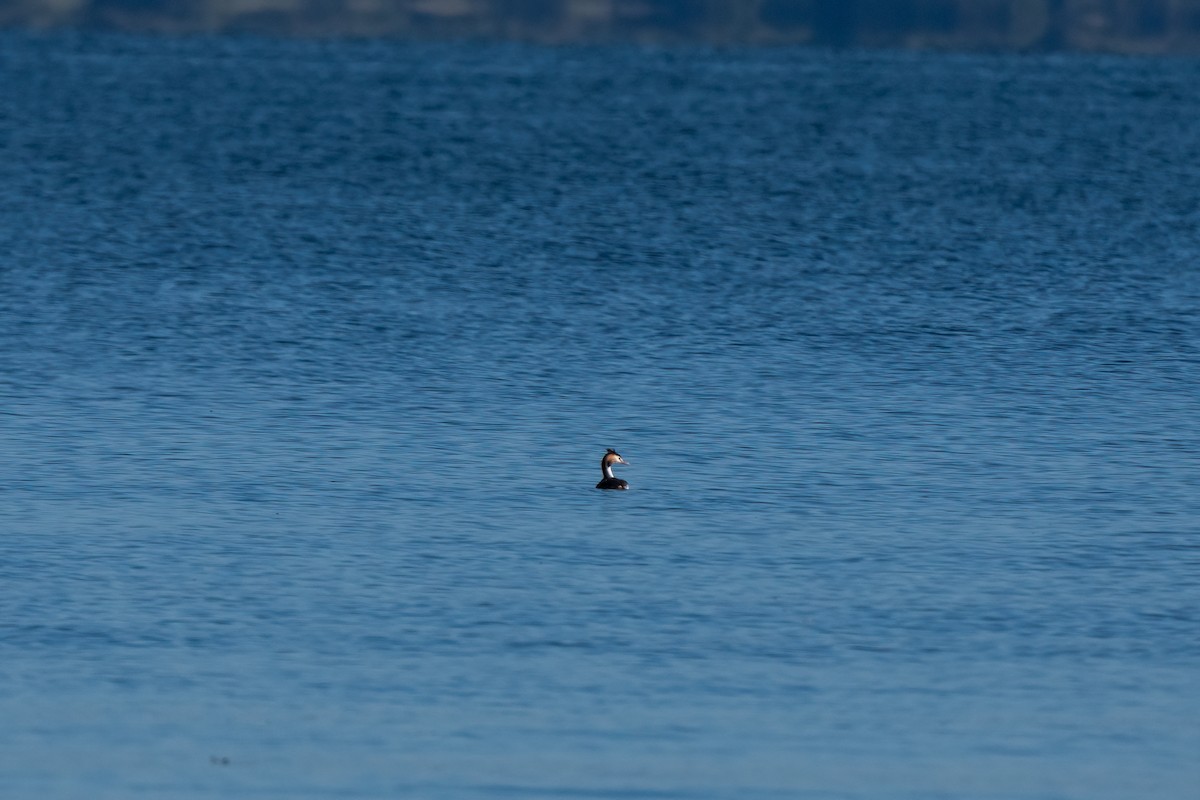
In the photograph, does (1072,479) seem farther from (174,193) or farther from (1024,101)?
(1024,101)

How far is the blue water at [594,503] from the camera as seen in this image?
15.8 meters

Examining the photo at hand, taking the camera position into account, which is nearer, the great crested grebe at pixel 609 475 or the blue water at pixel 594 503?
the blue water at pixel 594 503

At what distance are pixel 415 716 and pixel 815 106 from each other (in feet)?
326

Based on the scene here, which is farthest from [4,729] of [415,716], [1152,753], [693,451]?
[693,451]

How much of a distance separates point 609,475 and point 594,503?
0.92 metres

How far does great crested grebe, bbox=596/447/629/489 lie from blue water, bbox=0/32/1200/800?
274 mm

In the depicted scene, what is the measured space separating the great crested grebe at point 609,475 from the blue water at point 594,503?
0.90 ft

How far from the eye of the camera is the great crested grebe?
24.2m

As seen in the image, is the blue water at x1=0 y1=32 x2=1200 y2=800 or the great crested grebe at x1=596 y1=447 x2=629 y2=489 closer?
the blue water at x1=0 y1=32 x2=1200 y2=800

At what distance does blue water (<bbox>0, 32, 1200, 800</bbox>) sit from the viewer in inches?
623

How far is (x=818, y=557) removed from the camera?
21422mm

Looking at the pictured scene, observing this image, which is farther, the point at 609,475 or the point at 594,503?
the point at 609,475

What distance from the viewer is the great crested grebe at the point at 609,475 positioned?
2419cm

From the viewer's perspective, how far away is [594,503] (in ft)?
78.0
